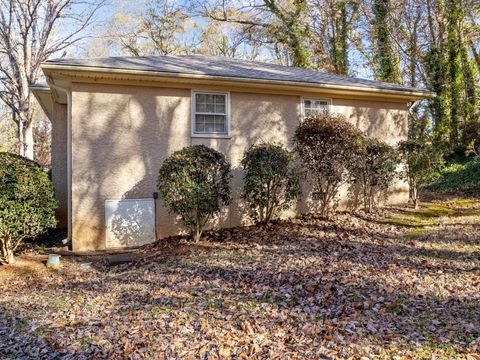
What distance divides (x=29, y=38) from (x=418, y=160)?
14.2 meters

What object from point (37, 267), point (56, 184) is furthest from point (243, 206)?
point (56, 184)

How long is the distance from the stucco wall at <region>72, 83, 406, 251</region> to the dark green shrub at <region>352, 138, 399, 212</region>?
93.6 inches

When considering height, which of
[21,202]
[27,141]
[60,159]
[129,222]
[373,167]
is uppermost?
[27,141]

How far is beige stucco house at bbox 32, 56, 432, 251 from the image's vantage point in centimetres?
733

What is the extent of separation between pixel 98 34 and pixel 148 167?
13.1 metres

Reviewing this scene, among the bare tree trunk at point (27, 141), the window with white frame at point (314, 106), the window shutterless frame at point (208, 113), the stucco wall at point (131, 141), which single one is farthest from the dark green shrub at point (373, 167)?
the bare tree trunk at point (27, 141)

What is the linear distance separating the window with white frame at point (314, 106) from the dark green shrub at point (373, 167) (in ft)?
4.41

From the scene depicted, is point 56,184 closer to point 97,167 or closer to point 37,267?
point 97,167

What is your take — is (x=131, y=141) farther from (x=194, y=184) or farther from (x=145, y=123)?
(x=194, y=184)

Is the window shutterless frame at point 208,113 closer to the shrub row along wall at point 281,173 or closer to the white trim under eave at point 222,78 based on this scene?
the white trim under eave at point 222,78

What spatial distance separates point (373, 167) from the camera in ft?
29.7

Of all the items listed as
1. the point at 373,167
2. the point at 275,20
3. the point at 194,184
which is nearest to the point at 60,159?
the point at 194,184

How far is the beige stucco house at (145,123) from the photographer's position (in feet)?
24.0

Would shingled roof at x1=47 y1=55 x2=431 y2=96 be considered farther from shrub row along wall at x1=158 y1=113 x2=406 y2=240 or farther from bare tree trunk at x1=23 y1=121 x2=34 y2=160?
bare tree trunk at x1=23 y1=121 x2=34 y2=160
